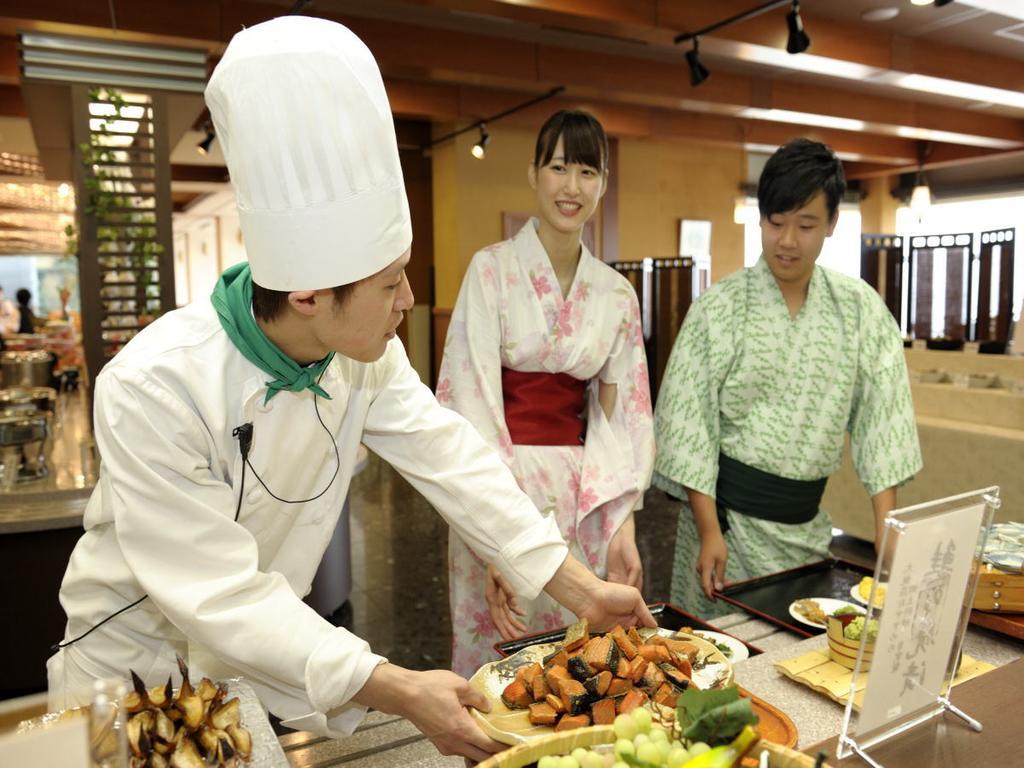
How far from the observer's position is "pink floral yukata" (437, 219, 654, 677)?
206cm

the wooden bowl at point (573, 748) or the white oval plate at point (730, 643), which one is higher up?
the wooden bowl at point (573, 748)

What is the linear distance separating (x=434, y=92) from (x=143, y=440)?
791 centimetres

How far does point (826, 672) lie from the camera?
1.30 meters

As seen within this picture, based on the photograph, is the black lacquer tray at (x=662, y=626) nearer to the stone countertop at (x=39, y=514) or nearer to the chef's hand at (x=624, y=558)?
the chef's hand at (x=624, y=558)

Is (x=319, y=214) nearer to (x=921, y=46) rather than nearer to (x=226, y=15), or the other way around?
(x=226, y=15)

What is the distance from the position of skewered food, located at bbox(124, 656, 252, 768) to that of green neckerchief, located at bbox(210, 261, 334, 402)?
400 mm

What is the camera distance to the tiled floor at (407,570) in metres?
3.63

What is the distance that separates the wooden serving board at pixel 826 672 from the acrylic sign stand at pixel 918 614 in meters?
0.17

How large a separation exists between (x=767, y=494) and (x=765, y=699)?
0.83 m

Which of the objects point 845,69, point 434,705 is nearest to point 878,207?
point 845,69

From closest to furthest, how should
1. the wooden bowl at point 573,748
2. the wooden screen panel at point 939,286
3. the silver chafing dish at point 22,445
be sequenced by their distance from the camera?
1. the wooden bowl at point 573,748
2. the silver chafing dish at point 22,445
3. the wooden screen panel at point 939,286

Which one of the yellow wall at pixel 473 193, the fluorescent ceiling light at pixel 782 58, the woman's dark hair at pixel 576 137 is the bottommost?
the woman's dark hair at pixel 576 137

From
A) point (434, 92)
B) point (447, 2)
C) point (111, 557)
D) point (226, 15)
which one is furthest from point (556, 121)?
point (434, 92)

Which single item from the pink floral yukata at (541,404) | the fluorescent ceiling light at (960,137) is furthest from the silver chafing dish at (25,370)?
the fluorescent ceiling light at (960,137)
